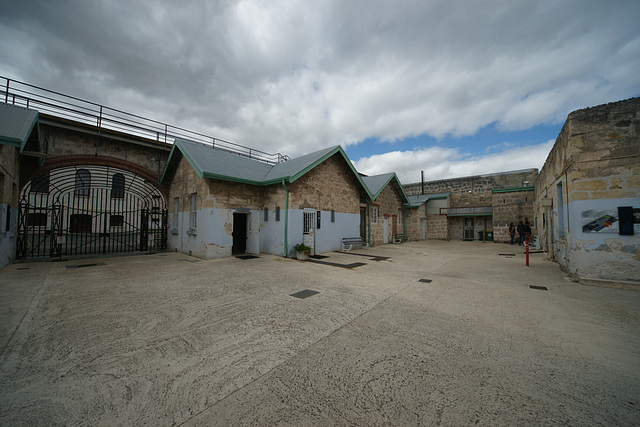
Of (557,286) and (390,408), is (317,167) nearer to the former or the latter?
(557,286)

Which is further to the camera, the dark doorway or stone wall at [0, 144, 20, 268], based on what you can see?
the dark doorway

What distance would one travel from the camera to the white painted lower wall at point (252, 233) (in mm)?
10664

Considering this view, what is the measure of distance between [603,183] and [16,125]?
56.0 ft

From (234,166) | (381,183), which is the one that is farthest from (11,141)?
(381,183)

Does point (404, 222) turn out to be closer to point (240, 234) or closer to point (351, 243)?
point (351, 243)

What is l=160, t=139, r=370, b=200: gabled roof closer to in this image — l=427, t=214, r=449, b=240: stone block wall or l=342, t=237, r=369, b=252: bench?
l=342, t=237, r=369, b=252: bench

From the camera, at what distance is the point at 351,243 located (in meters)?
14.5

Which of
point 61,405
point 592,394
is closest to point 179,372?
point 61,405

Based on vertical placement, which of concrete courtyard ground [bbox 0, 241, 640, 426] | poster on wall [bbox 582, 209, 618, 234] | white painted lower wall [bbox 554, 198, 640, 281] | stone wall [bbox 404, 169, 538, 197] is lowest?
concrete courtyard ground [bbox 0, 241, 640, 426]

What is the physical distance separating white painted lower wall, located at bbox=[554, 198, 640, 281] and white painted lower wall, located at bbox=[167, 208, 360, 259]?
913 cm

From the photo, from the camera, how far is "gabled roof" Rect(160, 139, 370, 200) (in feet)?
34.8

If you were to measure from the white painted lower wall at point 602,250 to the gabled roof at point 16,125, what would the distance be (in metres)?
15.5

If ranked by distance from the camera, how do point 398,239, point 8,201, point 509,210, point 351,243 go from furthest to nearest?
point 398,239, point 509,210, point 351,243, point 8,201

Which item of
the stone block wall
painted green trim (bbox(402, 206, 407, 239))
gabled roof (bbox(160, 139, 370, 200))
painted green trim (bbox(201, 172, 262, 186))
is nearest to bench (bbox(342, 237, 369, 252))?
gabled roof (bbox(160, 139, 370, 200))
